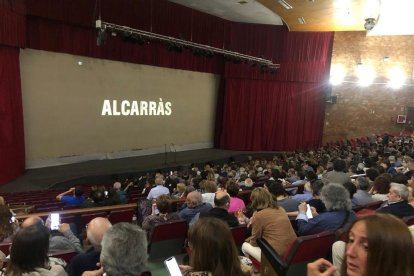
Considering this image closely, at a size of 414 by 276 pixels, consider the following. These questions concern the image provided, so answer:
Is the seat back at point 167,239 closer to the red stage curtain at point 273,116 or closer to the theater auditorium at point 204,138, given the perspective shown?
the theater auditorium at point 204,138

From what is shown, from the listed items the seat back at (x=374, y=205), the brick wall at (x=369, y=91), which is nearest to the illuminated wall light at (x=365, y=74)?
the brick wall at (x=369, y=91)

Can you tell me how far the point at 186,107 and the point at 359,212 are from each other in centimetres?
1215

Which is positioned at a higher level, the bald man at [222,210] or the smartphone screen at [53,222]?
the bald man at [222,210]

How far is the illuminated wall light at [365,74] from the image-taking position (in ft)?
53.2

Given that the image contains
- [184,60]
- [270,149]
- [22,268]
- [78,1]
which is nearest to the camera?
[22,268]

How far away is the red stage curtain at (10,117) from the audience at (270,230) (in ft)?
27.8

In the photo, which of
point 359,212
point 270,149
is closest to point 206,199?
point 359,212

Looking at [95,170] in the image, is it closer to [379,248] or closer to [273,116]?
[273,116]

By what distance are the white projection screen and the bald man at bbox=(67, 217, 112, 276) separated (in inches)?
367

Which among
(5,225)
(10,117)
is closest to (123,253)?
(5,225)

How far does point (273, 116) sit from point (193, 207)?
1447 centimetres

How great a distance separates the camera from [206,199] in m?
5.23

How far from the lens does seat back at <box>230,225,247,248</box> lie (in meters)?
3.57

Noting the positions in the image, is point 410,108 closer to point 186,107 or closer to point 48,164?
point 186,107
